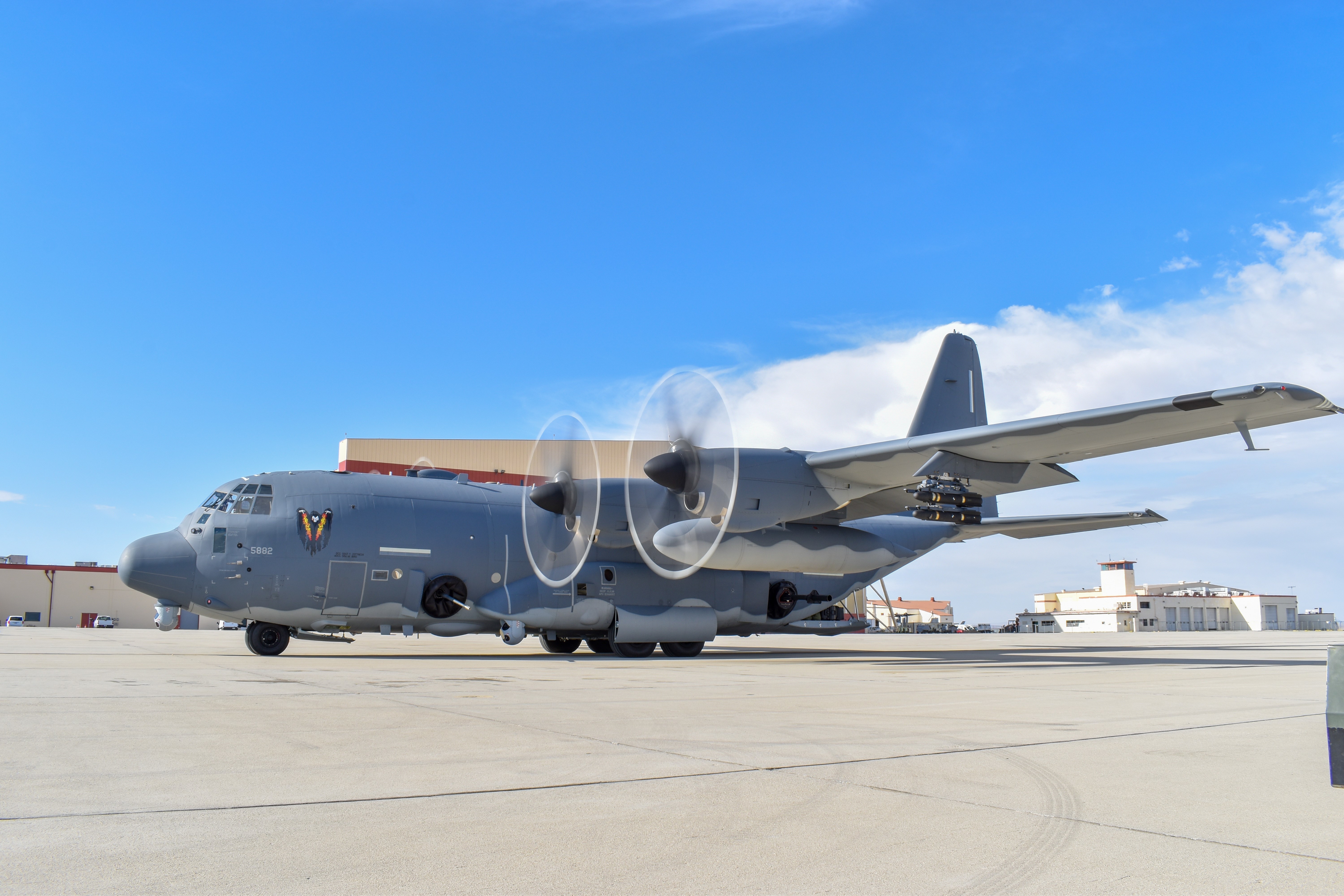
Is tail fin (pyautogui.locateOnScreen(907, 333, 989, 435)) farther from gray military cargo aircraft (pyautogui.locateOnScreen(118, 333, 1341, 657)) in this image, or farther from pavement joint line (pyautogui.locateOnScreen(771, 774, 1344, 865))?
pavement joint line (pyautogui.locateOnScreen(771, 774, 1344, 865))

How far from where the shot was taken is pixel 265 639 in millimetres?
20484

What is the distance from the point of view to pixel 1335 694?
5160 millimetres

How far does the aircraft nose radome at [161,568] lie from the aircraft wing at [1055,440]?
543 inches

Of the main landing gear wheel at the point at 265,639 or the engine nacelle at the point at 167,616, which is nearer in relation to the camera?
the main landing gear wheel at the point at 265,639

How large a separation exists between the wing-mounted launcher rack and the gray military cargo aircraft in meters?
0.04

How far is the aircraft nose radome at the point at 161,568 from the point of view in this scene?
62.3 feet

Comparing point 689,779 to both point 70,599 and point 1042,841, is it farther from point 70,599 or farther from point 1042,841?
point 70,599

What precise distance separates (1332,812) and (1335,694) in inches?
30.2

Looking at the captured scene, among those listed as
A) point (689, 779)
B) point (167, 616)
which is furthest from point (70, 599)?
point (689, 779)

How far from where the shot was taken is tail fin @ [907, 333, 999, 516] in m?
25.3

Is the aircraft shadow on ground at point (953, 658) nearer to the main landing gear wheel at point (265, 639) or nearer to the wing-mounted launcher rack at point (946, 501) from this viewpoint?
the main landing gear wheel at point (265, 639)

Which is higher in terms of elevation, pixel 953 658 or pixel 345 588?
pixel 345 588

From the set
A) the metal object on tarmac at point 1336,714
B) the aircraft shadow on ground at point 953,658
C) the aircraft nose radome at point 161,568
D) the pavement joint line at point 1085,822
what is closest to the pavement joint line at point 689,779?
the pavement joint line at point 1085,822

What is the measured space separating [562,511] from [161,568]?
901cm
